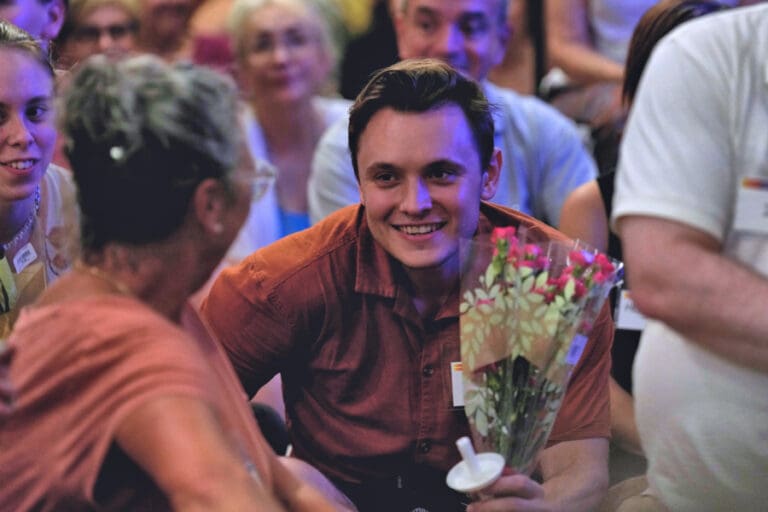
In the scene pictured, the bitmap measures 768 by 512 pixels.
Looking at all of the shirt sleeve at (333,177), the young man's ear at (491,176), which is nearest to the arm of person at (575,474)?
the young man's ear at (491,176)

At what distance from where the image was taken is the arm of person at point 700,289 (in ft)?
6.47

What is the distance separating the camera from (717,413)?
214 cm

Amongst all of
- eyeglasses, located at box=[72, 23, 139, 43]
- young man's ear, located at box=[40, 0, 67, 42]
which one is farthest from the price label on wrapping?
eyeglasses, located at box=[72, 23, 139, 43]

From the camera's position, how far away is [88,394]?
1.76 meters

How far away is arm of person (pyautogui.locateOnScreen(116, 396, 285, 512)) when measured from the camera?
1.66 metres

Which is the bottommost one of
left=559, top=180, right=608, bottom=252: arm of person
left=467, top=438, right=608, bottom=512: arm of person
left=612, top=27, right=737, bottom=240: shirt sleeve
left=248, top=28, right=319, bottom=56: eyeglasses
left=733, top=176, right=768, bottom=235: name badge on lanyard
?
left=467, top=438, right=608, bottom=512: arm of person

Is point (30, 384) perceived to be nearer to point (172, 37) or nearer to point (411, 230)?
point (411, 230)

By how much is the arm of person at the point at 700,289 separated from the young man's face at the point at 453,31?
2.25 m

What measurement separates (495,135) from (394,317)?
1.40m

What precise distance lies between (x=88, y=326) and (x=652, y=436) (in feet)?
3.35

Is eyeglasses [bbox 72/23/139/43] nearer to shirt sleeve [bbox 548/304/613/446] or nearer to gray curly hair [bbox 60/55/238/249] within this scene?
shirt sleeve [bbox 548/304/613/446]

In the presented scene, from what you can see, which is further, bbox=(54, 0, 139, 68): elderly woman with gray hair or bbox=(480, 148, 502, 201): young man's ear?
bbox=(54, 0, 139, 68): elderly woman with gray hair

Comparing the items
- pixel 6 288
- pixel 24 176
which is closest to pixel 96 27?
pixel 24 176

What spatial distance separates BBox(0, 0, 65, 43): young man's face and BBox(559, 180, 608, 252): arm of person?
61.9 inches
